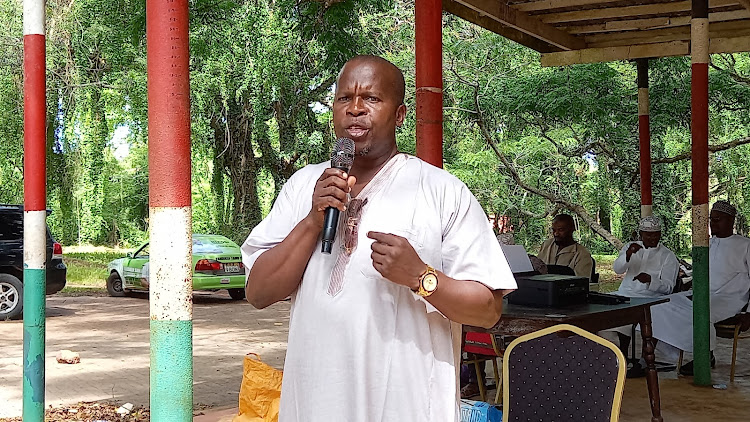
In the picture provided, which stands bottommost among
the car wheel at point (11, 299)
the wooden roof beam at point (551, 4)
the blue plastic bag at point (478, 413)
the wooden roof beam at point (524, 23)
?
the car wheel at point (11, 299)

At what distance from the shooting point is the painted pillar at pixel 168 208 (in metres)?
3.14

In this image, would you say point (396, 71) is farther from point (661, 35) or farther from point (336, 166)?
point (661, 35)

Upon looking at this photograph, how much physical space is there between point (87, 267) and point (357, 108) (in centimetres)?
2241

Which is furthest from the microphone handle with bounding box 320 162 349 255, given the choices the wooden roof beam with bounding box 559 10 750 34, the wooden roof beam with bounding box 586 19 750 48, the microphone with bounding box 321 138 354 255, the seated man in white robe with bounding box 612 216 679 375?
the wooden roof beam with bounding box 586 19 750 48

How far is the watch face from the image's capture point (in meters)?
1.87

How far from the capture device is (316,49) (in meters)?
17.2

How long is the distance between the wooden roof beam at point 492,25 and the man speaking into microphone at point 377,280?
5.76 m

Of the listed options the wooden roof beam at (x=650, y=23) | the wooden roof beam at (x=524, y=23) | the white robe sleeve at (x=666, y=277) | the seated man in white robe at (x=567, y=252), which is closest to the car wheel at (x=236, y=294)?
the wooden roof beam at (x=524, y=23)

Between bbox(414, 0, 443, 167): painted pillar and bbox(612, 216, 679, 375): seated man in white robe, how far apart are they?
312 cm

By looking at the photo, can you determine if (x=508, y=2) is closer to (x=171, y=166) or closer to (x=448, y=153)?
(x=171, y=166)

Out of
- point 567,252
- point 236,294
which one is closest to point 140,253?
point 236,294

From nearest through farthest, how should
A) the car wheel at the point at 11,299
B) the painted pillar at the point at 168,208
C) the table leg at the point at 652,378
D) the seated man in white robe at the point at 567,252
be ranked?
the painted pillar at the point at 168,208 → the table leg at the point at 652,378 → the seated man in white robe at the point at 567,252 → the car wheel at the point at 11,299

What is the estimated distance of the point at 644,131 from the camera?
1100cm

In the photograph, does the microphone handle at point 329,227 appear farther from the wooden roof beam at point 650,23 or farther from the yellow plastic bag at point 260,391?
the wooden roof beam at point 650,23
